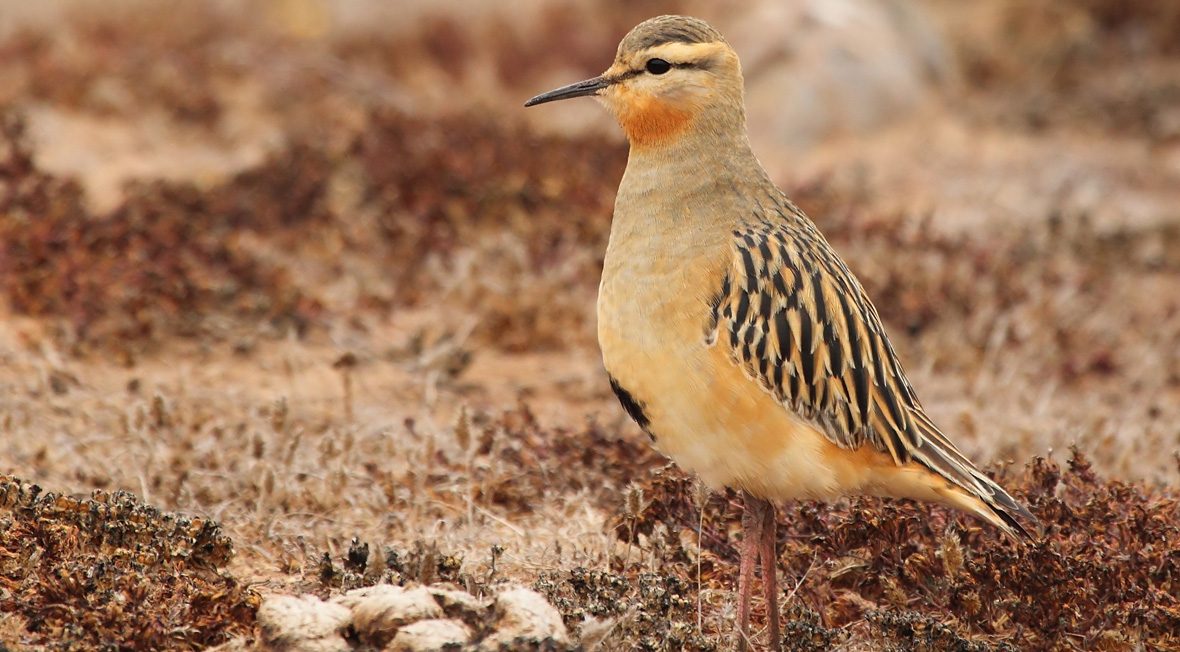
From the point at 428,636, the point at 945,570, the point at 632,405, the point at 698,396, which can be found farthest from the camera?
the point at 945,570

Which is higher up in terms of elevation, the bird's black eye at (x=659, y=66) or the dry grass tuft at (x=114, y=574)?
the bird's black eye at (x=659, y=66)

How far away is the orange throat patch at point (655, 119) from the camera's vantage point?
15.5ft

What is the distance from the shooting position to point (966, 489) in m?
4.42

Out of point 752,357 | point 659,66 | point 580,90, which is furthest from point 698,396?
point 580,90

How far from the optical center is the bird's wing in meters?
4.38

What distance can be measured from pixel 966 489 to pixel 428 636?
1677 millimetres

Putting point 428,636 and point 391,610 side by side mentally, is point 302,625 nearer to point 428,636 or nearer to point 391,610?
point 391,610

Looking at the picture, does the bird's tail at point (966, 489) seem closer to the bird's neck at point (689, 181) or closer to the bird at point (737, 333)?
the bird at point (737, 333)

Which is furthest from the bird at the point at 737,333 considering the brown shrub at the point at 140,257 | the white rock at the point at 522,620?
the brown shrub at the point at 140,257

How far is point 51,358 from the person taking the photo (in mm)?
6469

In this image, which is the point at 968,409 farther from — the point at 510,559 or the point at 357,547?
the point at 357,547

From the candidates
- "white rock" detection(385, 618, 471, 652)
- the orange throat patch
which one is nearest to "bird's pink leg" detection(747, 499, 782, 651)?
"white rock" detection(385, 618, 471, 652)

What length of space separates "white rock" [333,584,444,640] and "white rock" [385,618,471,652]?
0.10 ft

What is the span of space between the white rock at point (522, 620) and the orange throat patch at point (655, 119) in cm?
156
